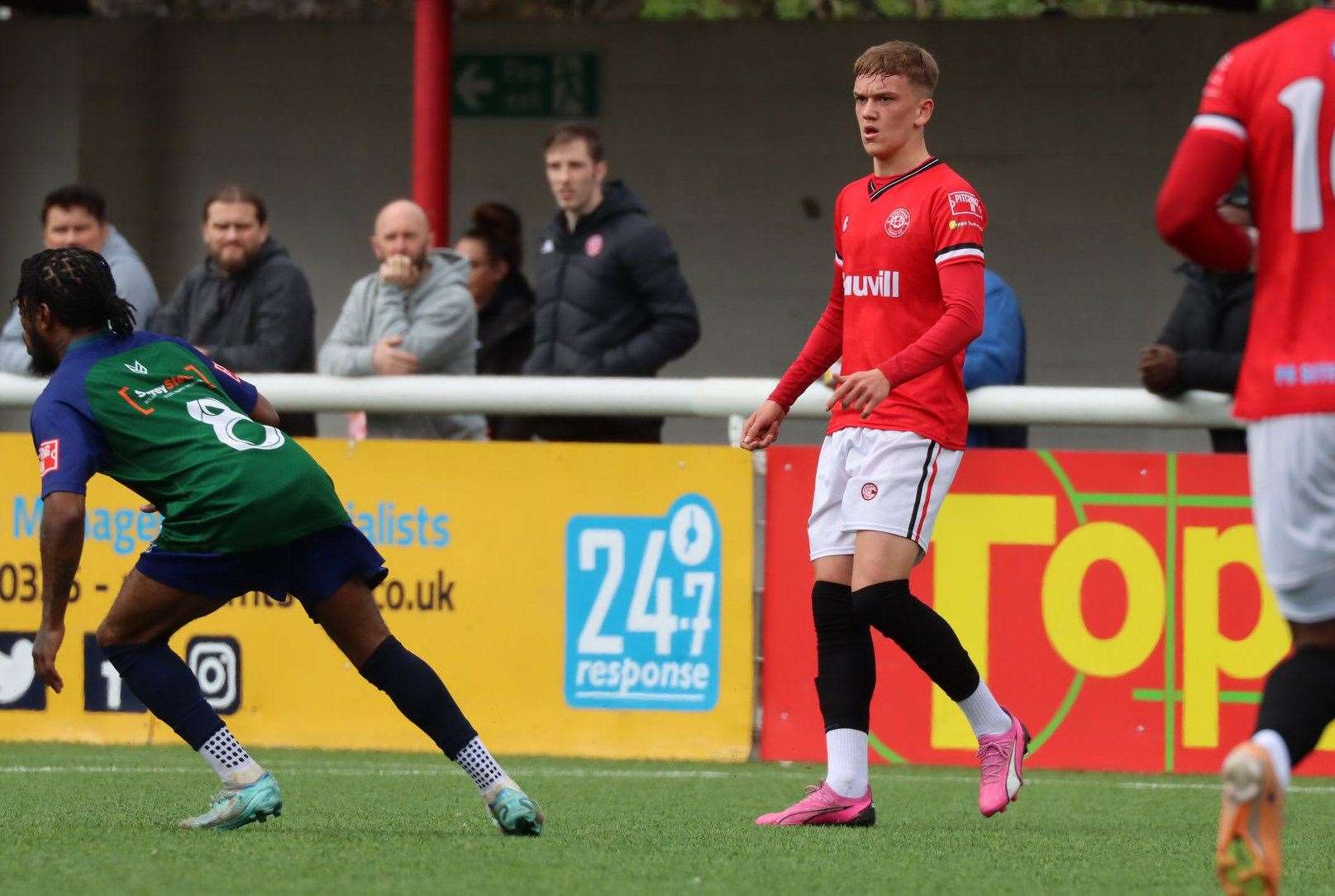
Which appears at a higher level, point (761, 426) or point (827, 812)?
point (761, 426)

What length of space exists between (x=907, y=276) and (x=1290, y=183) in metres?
1.70

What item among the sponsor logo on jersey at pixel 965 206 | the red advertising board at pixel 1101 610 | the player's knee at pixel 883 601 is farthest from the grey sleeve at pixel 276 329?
the sponsor logo on jersey at pixel 965 206

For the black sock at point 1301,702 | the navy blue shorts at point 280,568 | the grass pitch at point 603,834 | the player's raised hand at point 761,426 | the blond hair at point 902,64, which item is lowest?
the grass pitch at point 603,834

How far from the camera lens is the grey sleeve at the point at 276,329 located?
25.8ft

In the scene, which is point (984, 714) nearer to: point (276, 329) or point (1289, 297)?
point (1289, 297)

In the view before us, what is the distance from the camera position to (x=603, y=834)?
5.30 metres

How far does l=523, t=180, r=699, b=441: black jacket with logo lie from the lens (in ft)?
25.3

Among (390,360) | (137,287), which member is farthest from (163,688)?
(137,287)

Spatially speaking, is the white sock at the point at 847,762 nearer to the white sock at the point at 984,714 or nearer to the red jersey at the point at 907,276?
the white sock at the point at 984,714

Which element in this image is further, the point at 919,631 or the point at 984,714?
the point at 984,714

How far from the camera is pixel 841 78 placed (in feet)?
44.5

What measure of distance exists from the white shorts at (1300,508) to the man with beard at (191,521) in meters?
2.04

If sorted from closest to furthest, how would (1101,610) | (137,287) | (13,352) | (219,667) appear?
(1101,610) < (219,667) < (13,352) < (137,287)

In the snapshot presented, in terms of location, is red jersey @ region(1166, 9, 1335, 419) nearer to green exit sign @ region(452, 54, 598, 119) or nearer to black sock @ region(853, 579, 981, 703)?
black sock @ region(853, 579, 981, 703)
